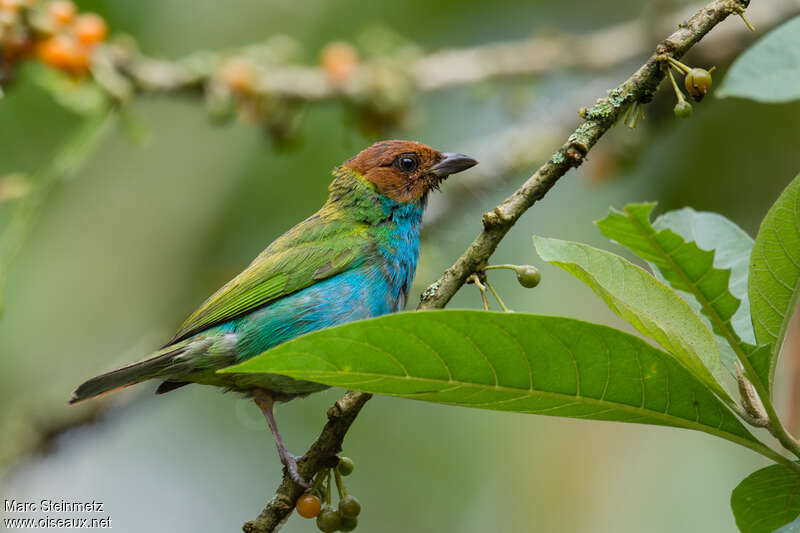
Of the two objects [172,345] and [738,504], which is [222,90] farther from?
[738,504]

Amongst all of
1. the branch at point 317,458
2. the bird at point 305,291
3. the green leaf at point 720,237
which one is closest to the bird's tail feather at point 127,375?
the bird at point 305,291

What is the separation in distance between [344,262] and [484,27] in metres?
4.57

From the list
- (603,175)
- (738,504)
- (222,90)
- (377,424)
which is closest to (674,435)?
(603,175)

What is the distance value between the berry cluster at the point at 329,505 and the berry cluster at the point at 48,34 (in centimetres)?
242

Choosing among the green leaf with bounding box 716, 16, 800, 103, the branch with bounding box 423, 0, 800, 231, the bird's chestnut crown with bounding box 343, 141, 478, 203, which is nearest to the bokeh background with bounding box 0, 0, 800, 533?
the branch with bounding box 423, 0, 800, 231

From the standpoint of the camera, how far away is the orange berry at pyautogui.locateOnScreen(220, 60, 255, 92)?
4.39 m

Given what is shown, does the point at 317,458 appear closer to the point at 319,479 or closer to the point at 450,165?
the point at 319,479

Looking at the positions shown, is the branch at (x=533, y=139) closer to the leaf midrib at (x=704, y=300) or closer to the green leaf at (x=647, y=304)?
the green leaf at (x=647, y=304)

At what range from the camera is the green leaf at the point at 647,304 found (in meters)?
1.79

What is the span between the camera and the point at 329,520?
248 cm

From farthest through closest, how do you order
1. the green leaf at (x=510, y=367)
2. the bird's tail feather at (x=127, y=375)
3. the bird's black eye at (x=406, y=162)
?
1. the bird's black eye at (x=406, y=162)
2. the bird's tail feather at (x=127, y=375)
3. the green leaf at (x=510, y=367)

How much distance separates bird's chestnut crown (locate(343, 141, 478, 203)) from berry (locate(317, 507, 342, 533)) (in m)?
1.76

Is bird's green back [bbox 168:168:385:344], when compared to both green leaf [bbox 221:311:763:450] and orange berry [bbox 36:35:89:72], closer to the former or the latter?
orange berry [bbox 36:35:89:72]

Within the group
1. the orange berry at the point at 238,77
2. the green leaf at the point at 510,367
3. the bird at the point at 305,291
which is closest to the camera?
the green leaf at the point at 510,367
